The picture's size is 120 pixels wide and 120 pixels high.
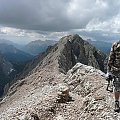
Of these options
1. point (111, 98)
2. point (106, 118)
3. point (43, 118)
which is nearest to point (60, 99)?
point (43, 118)

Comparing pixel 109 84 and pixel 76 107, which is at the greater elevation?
pixel 109 84

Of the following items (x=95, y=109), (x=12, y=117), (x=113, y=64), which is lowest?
(x=12, y=117)

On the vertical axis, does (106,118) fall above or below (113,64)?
below

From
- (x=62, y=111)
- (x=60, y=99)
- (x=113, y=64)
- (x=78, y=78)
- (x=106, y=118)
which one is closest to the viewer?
(x=106, y=118)

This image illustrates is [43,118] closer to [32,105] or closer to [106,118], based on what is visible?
[32,105]

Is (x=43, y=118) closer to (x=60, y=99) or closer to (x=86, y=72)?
(x=60, y=99)

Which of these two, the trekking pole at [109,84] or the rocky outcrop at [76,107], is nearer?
the rocky outcrop at [76,107]

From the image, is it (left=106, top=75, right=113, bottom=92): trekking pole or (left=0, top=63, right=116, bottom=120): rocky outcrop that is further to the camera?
(left=106, top=75, right=113, bottom=92): trekking pole

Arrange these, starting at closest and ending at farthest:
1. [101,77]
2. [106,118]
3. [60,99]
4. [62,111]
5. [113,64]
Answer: [106,118], [113,64], [62,111], [60,99], [101,77]

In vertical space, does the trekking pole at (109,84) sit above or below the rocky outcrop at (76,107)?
above

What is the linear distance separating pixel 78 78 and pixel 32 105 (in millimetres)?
8407

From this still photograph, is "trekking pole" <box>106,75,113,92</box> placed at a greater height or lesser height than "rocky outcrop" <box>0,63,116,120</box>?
greater

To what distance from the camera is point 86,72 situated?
93.7 feet

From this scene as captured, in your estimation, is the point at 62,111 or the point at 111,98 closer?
the point at 111,98
